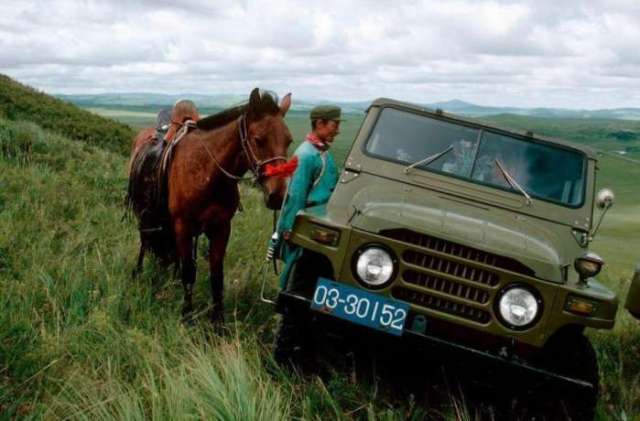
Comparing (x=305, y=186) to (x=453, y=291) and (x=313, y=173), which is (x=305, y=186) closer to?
(x=313, y=173)

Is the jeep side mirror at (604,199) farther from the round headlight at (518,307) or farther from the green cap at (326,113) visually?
the green cap at (326,113)

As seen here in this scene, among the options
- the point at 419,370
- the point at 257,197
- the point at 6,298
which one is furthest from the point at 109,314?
the point at 257,197

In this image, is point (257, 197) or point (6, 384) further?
point (257, 197)

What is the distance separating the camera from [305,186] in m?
6.08

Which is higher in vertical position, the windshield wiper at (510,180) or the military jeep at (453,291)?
the windshield wiper at (510,180)

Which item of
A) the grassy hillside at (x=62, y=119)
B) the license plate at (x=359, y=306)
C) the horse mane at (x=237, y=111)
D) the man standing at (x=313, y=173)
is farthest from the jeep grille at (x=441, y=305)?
the grassy hillside at (x=62, y=119)

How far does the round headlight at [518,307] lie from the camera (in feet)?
15.3

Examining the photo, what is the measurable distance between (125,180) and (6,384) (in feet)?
26.0

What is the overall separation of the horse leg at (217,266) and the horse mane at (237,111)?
0.83 meters

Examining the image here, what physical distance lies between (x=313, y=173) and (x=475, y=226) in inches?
59.7

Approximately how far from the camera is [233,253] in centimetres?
850

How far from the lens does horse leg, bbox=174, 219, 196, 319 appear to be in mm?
6633

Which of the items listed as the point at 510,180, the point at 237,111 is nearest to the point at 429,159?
the point at 510,180

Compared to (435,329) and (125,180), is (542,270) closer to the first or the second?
(435,329)
